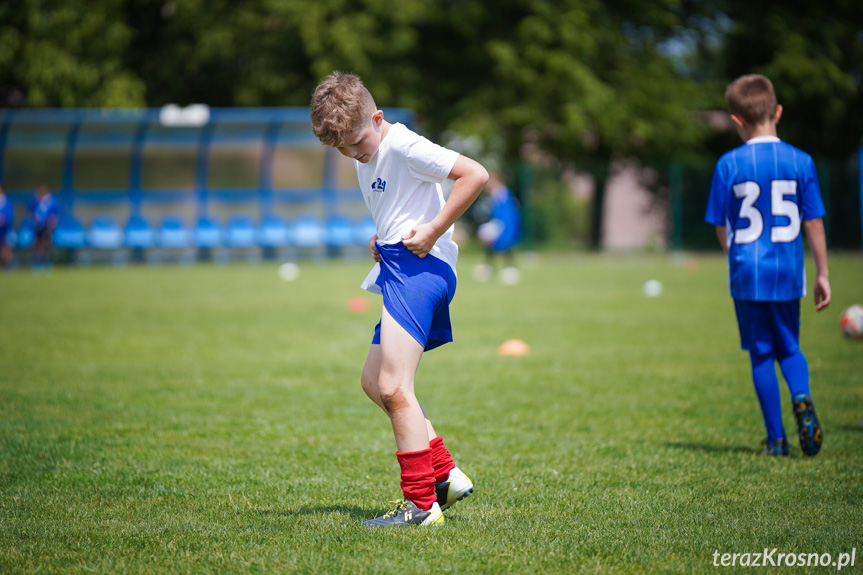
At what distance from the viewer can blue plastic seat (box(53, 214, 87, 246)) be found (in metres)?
23.4

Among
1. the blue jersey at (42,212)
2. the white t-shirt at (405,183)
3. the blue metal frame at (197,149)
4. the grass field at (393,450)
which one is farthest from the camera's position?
the blue metal frame at (197,149)

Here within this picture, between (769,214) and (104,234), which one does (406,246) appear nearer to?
(769,214)

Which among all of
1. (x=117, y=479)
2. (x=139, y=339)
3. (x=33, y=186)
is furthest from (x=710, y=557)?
(x=33, y=186)

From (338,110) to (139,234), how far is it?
22.0 metres

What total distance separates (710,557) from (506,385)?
397 centimetres

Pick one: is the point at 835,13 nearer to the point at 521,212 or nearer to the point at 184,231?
the point at 521,212

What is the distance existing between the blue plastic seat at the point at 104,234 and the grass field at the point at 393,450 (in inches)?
512

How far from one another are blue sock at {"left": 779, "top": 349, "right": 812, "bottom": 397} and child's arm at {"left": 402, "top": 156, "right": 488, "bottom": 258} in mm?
2423

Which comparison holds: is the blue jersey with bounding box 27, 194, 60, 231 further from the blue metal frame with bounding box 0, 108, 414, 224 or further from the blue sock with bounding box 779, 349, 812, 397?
the blue sock with bounding box 779, 349, 812, 397

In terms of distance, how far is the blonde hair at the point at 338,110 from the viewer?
340 centimetres

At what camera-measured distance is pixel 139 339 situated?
973 cm

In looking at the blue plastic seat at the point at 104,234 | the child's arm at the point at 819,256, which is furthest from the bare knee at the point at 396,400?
the blue plastic seat at the point at 104,234

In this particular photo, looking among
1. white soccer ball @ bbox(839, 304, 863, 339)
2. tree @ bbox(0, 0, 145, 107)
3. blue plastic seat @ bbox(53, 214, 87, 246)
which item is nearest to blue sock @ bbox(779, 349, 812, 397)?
white soccer ball @ bbox(839, 304, 863, 339)

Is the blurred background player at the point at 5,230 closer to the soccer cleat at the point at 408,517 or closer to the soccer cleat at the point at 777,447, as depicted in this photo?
the soccer cleat at the point at 408,517
